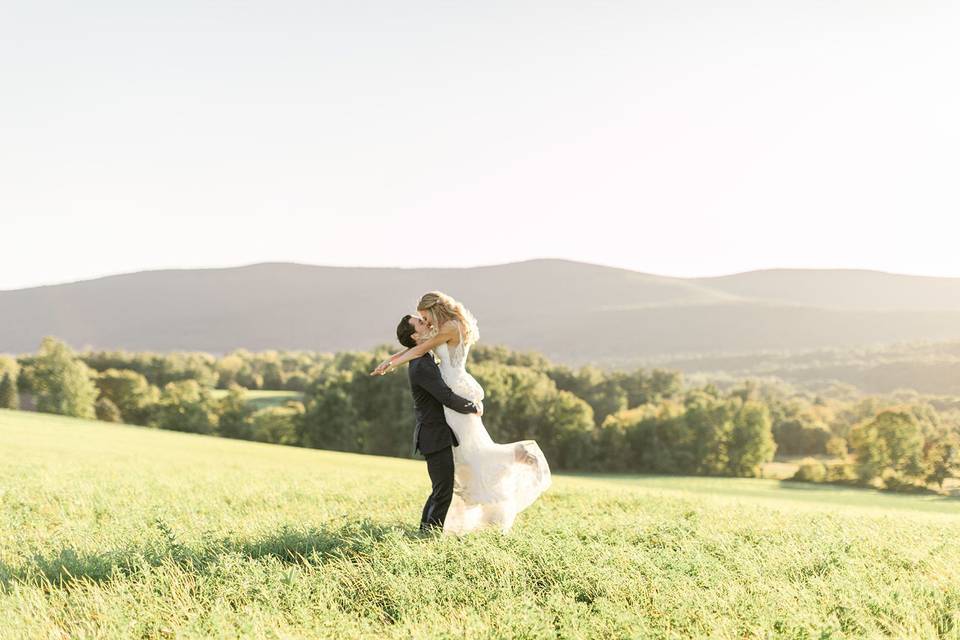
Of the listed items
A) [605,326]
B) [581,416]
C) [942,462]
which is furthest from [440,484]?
[605,326]

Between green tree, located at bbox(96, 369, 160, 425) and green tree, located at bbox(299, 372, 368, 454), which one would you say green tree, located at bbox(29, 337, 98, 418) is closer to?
green tree, located at bbox(96, 369, 160, 425)

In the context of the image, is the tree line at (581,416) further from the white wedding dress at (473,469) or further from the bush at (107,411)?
the white wedding dress at (473,469)

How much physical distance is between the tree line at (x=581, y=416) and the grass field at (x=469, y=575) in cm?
4743

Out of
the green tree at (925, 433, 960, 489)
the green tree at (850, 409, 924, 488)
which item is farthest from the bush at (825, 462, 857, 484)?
the green tree at (925, 433, 960, 489)

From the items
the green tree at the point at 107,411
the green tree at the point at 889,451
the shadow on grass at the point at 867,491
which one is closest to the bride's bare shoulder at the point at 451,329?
the shadow on grass at the point at 867,491

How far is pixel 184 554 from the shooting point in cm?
918

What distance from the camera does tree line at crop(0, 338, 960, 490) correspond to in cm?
5759

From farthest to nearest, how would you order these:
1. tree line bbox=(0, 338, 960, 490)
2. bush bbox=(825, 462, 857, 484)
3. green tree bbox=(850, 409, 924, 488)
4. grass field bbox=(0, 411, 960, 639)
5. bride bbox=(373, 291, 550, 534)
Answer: tree line bbox=(0, 338, 960, 490), bush bbox=(825, 462, 857, 484), green tree bbox=(850, 409, 924, 488), bride bbox=(373, 291, 550, 534), grass field bbox=(0, 411, 960, 639)

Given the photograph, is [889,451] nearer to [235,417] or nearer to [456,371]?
[456,371]

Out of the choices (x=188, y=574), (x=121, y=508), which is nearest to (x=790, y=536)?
(x=188, y=574)

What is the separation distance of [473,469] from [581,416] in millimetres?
60422

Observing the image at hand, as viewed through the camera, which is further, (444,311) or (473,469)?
(473,469)

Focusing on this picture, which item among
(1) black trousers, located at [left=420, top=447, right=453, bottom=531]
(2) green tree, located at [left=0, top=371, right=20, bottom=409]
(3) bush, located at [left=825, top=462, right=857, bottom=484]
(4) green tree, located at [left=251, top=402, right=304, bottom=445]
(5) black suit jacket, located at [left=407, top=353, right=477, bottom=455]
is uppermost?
(5) black suit jacket, located at [left=407, top=353, right=477, bottom=455]

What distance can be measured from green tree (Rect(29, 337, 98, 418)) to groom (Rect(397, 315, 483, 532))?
72240mm
